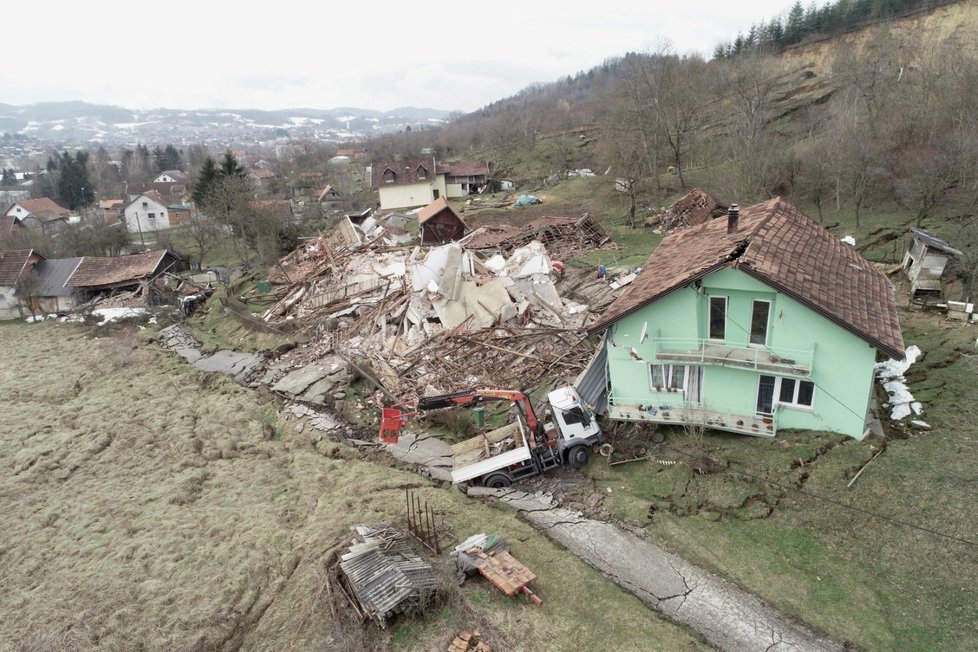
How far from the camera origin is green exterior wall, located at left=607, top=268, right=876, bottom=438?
44.4 feet

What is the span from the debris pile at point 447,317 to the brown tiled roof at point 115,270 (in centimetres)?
1591

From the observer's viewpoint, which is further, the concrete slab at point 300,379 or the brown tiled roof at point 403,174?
the brown tiled roof at point 403,174

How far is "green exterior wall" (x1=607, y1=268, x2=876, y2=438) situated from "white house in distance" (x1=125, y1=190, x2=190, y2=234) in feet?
220

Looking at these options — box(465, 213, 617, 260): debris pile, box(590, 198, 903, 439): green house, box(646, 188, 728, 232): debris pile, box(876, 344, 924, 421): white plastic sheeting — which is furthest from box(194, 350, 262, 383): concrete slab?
box(646, 188, 728, 232): debris pile

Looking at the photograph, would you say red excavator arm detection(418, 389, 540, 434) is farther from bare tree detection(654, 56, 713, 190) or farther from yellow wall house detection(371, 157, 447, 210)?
yellow wall house detection(371, 157, 447, 210)

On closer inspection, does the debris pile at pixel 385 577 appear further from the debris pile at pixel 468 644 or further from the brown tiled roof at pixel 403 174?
the brown tiled roof at pixel 403 174

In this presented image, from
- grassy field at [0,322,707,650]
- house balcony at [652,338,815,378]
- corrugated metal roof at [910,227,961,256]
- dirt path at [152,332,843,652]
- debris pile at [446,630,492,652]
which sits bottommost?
grassy field at [0,322,707,650]

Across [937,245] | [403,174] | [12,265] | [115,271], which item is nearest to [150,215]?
[12,265]

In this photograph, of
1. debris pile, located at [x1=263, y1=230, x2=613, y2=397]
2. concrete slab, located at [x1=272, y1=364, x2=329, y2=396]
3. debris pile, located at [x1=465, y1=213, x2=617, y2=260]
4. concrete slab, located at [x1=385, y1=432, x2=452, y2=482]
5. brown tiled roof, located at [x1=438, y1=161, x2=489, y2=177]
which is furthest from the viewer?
brown tiled roof, located at [x1=438, y1=161, x2=489, y2=177]

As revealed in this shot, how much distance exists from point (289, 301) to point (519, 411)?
20.6 m

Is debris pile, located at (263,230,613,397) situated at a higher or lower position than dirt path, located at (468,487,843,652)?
higher

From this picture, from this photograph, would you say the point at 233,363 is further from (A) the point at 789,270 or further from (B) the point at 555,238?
(A) the point at 789,270

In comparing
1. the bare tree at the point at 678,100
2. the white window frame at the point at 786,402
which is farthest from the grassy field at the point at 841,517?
the bare tree at the point at 678,100

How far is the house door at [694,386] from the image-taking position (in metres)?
15.3
